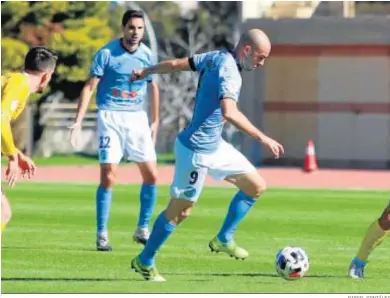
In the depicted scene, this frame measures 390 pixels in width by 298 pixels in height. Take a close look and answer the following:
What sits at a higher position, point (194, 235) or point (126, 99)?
point (126, 99)

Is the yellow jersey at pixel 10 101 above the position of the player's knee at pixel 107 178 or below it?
above

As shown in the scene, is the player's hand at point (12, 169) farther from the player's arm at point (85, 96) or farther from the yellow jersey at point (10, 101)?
the player's arm at point (85, 96)

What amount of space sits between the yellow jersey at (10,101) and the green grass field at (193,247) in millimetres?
1008

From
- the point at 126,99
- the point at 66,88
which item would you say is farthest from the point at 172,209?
the point at 66,88

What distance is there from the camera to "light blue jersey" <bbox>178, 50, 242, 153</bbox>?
8.98m

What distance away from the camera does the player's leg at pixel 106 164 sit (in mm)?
11422

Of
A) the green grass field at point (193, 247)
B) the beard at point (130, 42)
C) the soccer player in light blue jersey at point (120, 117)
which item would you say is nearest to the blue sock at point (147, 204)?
the soccer player in light blue jersey at point (120, 117)

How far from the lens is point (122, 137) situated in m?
11.7

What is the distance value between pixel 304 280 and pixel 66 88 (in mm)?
30656

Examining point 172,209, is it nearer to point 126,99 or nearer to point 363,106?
point 126,99

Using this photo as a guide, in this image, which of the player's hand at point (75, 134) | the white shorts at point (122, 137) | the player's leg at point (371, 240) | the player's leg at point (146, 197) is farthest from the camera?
the player's leg at point (146, 197)

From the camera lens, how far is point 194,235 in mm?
12945

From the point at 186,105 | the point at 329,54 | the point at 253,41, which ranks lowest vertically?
the point at 186,105

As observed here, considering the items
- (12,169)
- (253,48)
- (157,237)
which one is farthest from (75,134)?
(253,48)
